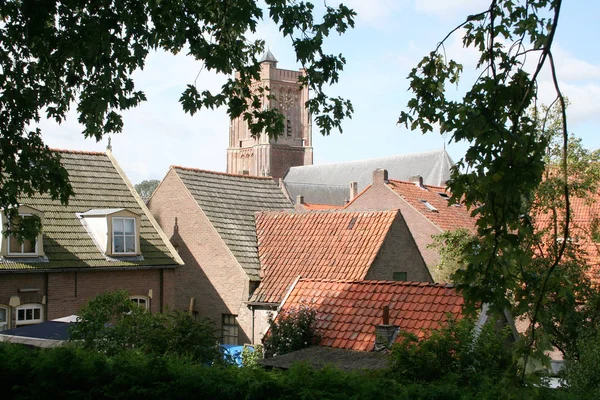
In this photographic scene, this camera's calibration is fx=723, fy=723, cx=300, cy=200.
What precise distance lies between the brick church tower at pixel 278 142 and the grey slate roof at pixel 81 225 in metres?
71.5

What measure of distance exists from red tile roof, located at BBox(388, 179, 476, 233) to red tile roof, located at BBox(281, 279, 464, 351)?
17848mm

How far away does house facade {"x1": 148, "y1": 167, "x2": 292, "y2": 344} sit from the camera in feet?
82.6

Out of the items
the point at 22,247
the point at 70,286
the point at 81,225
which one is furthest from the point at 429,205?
the point at 22,247

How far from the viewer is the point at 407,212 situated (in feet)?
123

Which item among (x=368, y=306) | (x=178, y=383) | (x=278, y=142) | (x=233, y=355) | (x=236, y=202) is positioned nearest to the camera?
(x=178, y=383)

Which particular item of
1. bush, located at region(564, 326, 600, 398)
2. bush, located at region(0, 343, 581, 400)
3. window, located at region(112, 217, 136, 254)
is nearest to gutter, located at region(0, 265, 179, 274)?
window, located at region(112, 217, 136, 254)

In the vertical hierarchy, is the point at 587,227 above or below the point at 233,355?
above

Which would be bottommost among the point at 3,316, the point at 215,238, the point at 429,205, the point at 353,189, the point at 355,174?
the point at 3,316

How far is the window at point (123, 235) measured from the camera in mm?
23969

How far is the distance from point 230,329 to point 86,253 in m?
5.72

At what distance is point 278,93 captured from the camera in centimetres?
10925

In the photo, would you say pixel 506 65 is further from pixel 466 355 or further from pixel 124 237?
pixel 124 237

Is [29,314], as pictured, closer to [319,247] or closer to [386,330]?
[319,247]

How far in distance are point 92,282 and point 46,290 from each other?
1.56m
